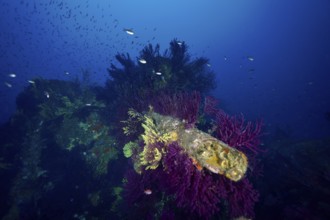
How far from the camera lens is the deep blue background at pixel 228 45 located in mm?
42031

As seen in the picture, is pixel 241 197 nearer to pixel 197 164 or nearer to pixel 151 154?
pixel 197 164

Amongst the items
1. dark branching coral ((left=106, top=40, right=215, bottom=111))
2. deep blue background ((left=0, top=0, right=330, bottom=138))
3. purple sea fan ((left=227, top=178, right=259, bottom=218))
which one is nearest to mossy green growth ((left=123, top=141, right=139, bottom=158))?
dark branching coral ((left=106, top=40, right=215, bottom=111))

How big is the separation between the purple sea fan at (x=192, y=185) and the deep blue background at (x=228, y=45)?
23327mm

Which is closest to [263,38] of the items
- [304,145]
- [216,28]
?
[216,28]

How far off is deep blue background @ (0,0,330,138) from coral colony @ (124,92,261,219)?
22536 millimetres

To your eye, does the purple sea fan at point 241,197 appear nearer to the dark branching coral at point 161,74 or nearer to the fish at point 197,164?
the fish at point 197,164

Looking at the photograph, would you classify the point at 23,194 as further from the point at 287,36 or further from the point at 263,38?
the point at 263,38

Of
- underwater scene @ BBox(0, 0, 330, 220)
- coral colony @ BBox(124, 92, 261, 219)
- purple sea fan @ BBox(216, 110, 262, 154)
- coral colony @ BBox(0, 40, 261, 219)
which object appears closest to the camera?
coral colony @ BBox(124, 92, 261, 219)

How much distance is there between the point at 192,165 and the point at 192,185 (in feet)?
1.20

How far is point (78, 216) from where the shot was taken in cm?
796

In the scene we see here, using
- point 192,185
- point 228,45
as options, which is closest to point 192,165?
point 192,185

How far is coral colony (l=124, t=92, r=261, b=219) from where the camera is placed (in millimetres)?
3885

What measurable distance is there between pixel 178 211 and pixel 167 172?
1.23 m

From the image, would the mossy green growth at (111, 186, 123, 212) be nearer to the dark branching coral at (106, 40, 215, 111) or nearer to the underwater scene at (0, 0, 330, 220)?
the underwater scene at (0, 0, 330, 220)
